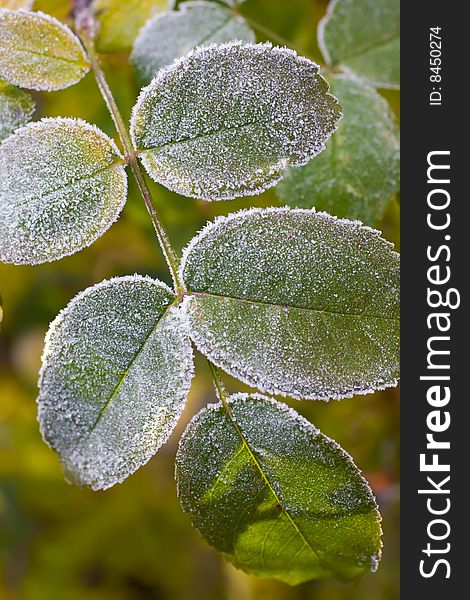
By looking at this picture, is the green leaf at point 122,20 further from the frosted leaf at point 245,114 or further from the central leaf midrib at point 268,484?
the central leaf midrib at point 268,484

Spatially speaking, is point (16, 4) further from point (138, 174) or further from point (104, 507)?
point (104, 507)

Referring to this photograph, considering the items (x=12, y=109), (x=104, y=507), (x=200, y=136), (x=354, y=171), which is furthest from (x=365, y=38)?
(x=104, y=507)

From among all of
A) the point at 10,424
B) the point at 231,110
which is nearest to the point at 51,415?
the point at 231,110

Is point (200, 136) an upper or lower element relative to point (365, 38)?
lower

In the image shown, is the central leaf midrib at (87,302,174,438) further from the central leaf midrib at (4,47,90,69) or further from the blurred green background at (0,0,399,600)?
the blurred green background at (0,0,399,600)

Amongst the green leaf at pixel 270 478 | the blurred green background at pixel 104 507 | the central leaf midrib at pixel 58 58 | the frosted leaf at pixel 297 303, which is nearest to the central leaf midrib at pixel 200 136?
the frosted leaf at pixel 297 303
